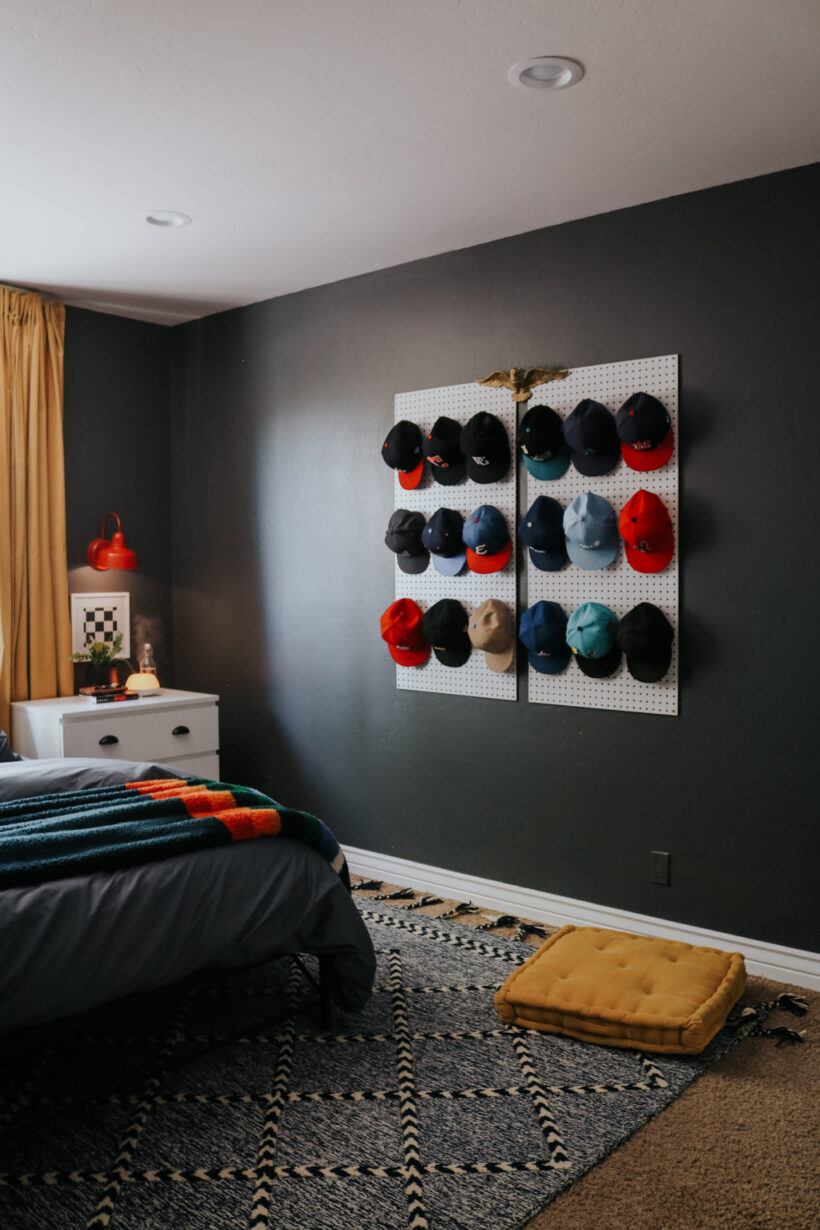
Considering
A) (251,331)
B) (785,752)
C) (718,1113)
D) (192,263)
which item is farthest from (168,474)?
(718,1113)

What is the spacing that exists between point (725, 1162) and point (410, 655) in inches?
87.3

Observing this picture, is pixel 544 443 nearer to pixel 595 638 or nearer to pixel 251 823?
pixel 595 638

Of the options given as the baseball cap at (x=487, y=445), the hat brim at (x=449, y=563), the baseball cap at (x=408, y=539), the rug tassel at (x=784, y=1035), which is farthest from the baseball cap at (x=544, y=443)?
the rug tassel at (x=784, y=1035)

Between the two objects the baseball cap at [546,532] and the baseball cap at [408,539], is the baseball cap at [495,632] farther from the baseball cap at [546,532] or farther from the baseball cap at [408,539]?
the baseball cap at [408,539]

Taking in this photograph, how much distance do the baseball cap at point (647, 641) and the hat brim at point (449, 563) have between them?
753 mm

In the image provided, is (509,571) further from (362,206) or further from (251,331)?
(251,331)

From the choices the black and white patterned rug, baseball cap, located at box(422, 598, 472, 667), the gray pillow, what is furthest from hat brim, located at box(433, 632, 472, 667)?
the black and white patterned rug

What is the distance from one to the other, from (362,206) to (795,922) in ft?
8.95

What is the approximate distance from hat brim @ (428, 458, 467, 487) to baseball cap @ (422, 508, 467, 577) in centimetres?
11

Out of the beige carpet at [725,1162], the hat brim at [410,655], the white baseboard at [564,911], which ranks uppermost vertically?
the hat brim at [410,655]

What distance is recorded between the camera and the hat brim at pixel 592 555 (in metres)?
3.39

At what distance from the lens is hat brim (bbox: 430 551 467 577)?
3811 mm

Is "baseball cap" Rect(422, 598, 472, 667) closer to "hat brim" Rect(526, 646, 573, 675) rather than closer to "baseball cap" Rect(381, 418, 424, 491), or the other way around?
"hat brim" Rect(526, 646, 573, 675)

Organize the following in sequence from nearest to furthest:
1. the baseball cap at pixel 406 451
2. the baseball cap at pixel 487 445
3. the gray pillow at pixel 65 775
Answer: the gray pillow at pixel 65 775 < the baseball cap at pixel 487 445 < the baseball cap at pixel 406 451
